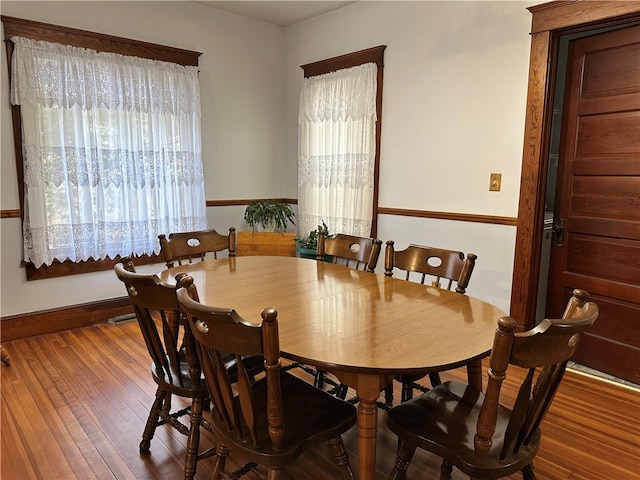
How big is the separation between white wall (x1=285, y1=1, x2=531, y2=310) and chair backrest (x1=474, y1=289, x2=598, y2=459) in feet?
6.04

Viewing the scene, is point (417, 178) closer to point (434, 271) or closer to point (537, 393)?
point (434, 271)

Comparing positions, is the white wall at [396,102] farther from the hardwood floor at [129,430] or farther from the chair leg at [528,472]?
the chair leg at [528,472]

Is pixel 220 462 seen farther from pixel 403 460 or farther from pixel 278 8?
pixel 278 8

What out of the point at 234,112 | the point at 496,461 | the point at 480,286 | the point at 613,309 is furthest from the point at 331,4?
the point at 496,461

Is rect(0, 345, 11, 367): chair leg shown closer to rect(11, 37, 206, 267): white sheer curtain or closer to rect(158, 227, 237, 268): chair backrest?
rect(11, 37, 206, 267): white sheer curtain

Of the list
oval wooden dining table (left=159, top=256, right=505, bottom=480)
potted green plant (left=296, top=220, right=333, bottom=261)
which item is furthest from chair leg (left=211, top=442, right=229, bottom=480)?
potted green plant (left=296, top=220, right=333, bottom=261)

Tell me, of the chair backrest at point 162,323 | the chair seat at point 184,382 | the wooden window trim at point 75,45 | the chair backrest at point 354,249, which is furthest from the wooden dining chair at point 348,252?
the wooden window trim at point 75,45

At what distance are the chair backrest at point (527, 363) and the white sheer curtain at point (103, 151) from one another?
10.7 ft

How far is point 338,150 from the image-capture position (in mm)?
4137

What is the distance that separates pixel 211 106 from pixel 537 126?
285cm

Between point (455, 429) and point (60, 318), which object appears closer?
point (455, 429)

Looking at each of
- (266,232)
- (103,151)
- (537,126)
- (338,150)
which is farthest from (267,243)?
(537,126)

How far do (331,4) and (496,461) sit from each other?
386cm

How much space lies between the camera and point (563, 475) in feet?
6.27
